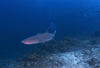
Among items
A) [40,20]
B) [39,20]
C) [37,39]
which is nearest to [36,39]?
[37,39]

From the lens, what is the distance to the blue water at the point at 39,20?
25.8 meters

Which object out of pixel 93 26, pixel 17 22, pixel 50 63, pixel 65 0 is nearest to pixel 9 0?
pixel 17 22

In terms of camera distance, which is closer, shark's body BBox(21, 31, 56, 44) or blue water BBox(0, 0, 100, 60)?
shark's body BBox(21, 31, 56, 44)

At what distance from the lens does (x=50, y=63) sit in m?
6.40

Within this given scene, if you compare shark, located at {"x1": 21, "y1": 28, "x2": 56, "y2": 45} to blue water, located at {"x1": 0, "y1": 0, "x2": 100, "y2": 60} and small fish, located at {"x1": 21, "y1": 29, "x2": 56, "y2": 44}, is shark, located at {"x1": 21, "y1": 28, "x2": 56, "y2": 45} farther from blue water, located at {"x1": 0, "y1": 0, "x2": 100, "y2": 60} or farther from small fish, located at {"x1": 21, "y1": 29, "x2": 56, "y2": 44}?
blue water, located at {"x1": 0, "y1": 0, "x2": 100, "y2": 60}

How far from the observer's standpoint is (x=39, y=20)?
59062 millimetres

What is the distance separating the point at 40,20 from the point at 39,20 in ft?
3.39

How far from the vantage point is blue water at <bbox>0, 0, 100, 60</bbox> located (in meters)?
25.8

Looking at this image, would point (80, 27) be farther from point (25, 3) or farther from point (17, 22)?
Result: point (25, 3)

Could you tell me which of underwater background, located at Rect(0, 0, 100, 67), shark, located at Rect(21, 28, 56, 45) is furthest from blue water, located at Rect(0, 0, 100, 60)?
shark, located at Rect(21, 28, 56, 45)

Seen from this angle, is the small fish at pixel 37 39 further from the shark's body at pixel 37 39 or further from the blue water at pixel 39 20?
the blue water at pixel 39 20

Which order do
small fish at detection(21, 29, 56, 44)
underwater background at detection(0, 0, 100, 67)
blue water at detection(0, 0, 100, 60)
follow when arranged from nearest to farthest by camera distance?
1. small fish at detection(21, 29, 56, 44)
2. underwater background at detection(0, 0, 100, 67)
3. blue water at detection(0, 0, 100, 60)

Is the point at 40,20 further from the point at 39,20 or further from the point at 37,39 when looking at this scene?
the point at 37,39

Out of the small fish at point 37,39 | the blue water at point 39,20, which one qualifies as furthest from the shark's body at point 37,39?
the blue water at point 39,20
